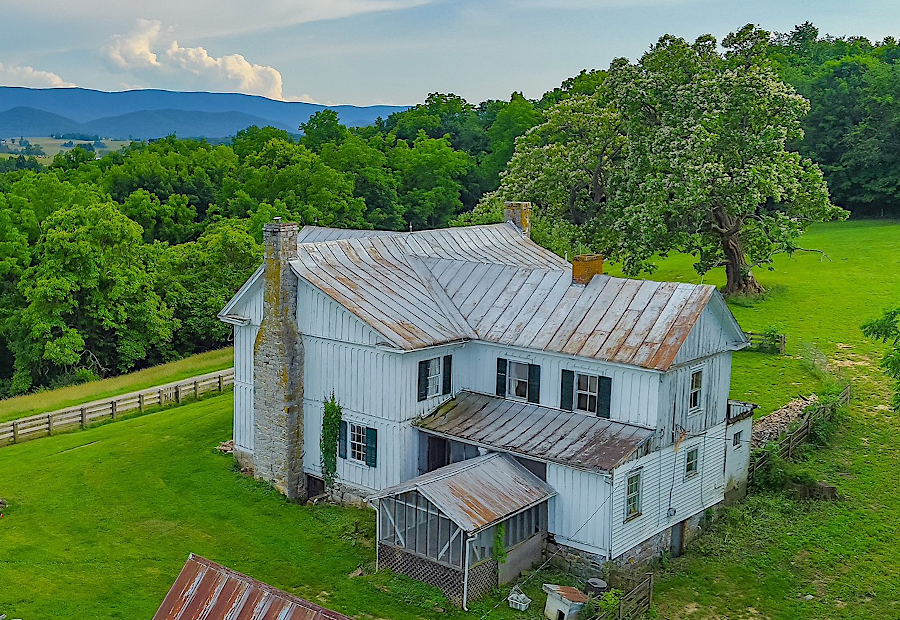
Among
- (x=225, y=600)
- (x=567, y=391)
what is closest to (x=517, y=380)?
(x=567, y=391)

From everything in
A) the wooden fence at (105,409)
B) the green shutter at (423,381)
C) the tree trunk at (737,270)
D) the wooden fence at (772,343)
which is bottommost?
the wooden fence at (105,409)

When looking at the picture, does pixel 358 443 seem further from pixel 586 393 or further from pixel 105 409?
pixel 105 409

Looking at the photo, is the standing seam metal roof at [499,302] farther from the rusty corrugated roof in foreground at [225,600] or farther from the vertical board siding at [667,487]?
the rusty corrugated roof in foreground at [225,600]

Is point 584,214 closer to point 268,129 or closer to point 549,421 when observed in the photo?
point 549,421

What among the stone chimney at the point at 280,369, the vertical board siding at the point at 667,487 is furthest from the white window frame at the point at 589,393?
the stone chimney at the point at 280,369

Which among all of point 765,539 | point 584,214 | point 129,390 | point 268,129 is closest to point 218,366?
point 129,390

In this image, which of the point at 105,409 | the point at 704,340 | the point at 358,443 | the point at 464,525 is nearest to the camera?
the point at 464,525
